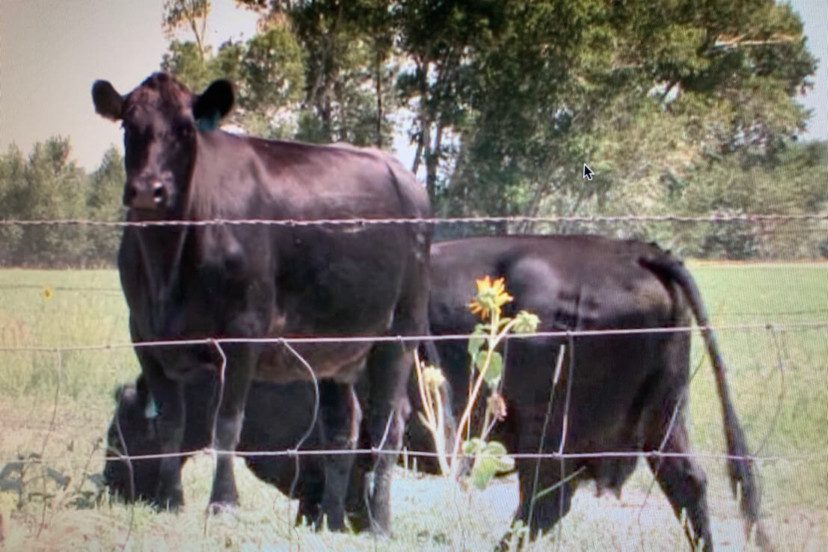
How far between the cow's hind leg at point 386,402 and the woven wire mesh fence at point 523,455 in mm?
105

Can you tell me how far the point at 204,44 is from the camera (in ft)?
18.1

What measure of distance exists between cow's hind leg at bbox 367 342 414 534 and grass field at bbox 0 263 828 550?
0.10 m

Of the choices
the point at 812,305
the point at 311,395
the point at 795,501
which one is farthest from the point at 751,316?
the point at 311,395

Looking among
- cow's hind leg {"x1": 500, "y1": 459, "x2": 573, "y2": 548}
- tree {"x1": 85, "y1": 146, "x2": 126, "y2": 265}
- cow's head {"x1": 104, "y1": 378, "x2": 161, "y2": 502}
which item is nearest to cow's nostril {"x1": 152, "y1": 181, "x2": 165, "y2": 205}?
tree {"x1": 85, "y1": 146, "x2": 126, "y2": 265}

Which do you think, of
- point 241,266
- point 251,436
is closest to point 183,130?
point 241,266

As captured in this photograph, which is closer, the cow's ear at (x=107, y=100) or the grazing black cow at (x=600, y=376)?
the cow's ear at (x=107, y=100)

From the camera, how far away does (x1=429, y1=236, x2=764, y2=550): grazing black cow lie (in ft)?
17.9

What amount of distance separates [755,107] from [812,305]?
810 mm

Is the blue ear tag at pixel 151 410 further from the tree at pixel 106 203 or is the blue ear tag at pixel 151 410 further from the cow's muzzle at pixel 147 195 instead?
the cow's muzzle at pixel 147 195

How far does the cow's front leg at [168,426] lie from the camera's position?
5.02m

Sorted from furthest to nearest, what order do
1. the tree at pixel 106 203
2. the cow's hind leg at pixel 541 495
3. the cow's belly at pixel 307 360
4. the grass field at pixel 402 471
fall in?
the cow's hind leg at pixel 541 495
the tree at pixel 106 203
the cow's belly at pixel 307 360
the grass field at pixel 402 471

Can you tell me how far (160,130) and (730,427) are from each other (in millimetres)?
2235

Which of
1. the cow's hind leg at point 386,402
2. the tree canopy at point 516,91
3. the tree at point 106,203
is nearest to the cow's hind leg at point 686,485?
the tree canopy at point 516,91

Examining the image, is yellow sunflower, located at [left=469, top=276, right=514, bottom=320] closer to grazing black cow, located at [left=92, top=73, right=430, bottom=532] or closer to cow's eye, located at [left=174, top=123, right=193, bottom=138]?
grazing black cow, located at [left=92, top=73, right=430, bottom=532]
